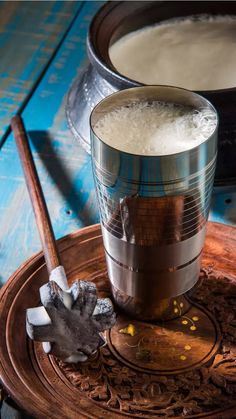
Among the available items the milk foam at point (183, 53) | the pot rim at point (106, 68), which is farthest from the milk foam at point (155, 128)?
the milk foam at point (183, 53)

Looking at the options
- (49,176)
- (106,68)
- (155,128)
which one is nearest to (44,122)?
Result: (49,176)

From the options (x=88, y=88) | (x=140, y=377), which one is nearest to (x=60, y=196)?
(x=88, y=88)

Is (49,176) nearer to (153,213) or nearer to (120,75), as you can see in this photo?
(120,75)

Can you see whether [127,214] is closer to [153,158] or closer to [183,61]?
[153,158]

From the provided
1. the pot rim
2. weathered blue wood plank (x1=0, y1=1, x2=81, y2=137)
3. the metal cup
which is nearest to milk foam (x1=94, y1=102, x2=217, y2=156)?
the metal cup

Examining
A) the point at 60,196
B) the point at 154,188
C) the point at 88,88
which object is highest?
the point at 154,188

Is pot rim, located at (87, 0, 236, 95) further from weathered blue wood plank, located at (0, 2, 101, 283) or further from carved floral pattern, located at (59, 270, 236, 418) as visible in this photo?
carved floral pattern, located at (59, 270, 236, 418)

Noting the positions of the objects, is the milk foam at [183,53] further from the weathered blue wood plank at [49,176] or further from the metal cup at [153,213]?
the metal cup at [153,213]
